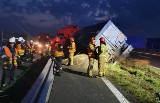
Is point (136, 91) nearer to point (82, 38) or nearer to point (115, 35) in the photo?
point (115, 35)

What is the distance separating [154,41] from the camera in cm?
5166

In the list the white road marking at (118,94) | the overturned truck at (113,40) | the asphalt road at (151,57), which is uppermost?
the overturned truck at (113,40)

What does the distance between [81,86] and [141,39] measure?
52.2m

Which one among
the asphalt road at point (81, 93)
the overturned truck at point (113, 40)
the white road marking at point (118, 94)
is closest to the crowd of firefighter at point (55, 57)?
the asphalt road at point (81, 93)

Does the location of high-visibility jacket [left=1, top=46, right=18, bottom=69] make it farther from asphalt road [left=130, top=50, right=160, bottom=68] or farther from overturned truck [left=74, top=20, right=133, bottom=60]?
asphalt road [left=130, top=50, right=160, bottom=68]

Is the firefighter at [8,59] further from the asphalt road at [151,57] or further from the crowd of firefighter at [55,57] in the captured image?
the asphalt road at [151,57]

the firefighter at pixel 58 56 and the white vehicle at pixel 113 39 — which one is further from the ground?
the white vehicle at pixel 113 39

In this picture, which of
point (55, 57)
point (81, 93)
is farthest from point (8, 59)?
point (55, 57)

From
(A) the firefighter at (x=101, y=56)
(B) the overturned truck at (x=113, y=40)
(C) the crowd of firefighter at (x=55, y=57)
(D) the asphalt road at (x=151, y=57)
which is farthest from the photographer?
(D) the asphalt road at (x=151, y=57)

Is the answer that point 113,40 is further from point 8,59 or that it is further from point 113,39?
point 8,59

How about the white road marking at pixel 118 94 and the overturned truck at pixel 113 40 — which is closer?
the white road marking at pixel 118 94

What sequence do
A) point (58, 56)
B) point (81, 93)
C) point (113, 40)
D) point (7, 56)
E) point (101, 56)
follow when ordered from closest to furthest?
point (81, 93) → point (7, 56) → point (101, 56) → point (58, 56) → point (113, 40)

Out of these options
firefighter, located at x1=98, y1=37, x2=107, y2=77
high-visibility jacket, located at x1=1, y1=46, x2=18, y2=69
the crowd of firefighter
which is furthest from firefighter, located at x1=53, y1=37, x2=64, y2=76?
high-visibility jacket, located at x1=1, y1=46, x2=18, y2=69

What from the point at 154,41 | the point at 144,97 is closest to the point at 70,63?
the point at 144,97
